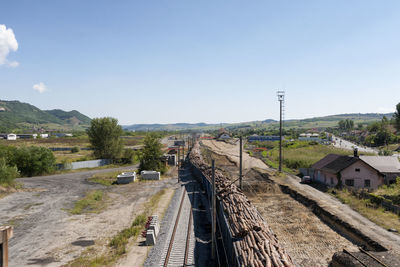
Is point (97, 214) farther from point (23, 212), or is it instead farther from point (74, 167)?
point (74, 167)

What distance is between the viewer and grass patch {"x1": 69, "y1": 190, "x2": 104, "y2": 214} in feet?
84.6

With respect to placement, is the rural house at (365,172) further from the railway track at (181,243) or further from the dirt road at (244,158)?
the railway track at (181,243)

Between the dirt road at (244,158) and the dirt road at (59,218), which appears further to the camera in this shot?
the dirt road at (244,158)

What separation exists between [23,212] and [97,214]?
25.7 ft

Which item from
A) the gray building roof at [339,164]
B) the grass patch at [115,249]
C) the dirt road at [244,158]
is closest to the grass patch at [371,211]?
the gray building roof at [339,164]

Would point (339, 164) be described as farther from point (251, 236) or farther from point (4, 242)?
point (4, 242)

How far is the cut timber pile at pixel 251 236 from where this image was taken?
402 inches

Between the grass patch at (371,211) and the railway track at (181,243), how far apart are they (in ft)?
51.4

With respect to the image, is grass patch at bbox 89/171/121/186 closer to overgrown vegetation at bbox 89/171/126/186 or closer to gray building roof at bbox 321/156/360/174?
overgrown vegetation at bbox 89/171/126/186

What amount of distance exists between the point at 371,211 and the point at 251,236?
17.7 metres

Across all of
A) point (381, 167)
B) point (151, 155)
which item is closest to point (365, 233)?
point (381, 167)

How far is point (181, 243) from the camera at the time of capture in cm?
1688

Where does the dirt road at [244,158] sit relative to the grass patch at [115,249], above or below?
below

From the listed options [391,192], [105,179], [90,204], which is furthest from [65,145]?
[391,192]
